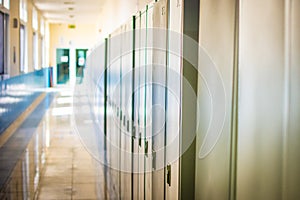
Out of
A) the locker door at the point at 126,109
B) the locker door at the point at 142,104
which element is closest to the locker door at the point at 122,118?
the locker door at the point at 126,109

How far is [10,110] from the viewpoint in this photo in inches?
391

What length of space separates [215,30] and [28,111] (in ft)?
40.1

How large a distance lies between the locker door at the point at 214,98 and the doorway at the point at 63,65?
25.2m

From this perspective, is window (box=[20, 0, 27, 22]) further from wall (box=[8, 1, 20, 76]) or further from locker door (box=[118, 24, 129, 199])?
locker door (box=[118, 24, 129, 199])

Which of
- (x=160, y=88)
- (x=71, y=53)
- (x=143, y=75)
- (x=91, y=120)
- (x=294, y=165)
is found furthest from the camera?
(x=71, y=53)

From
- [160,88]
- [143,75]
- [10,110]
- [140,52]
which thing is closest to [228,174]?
[160,88]

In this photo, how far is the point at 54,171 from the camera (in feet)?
21.1

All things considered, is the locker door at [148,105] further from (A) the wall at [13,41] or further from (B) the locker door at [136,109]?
(A) the wall at [13,41]

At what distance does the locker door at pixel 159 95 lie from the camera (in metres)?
2.34

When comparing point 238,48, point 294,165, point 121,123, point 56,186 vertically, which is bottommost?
point 56,186

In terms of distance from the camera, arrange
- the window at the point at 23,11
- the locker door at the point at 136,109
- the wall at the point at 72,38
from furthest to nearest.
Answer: the wall at the point at 72,38 < the window at the point at 23,11 < the locker door at the point at 136,109

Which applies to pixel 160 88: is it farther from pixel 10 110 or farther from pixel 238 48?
pixel 10 110

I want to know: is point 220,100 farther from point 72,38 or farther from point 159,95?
point 72,38

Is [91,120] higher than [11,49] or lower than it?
lower
